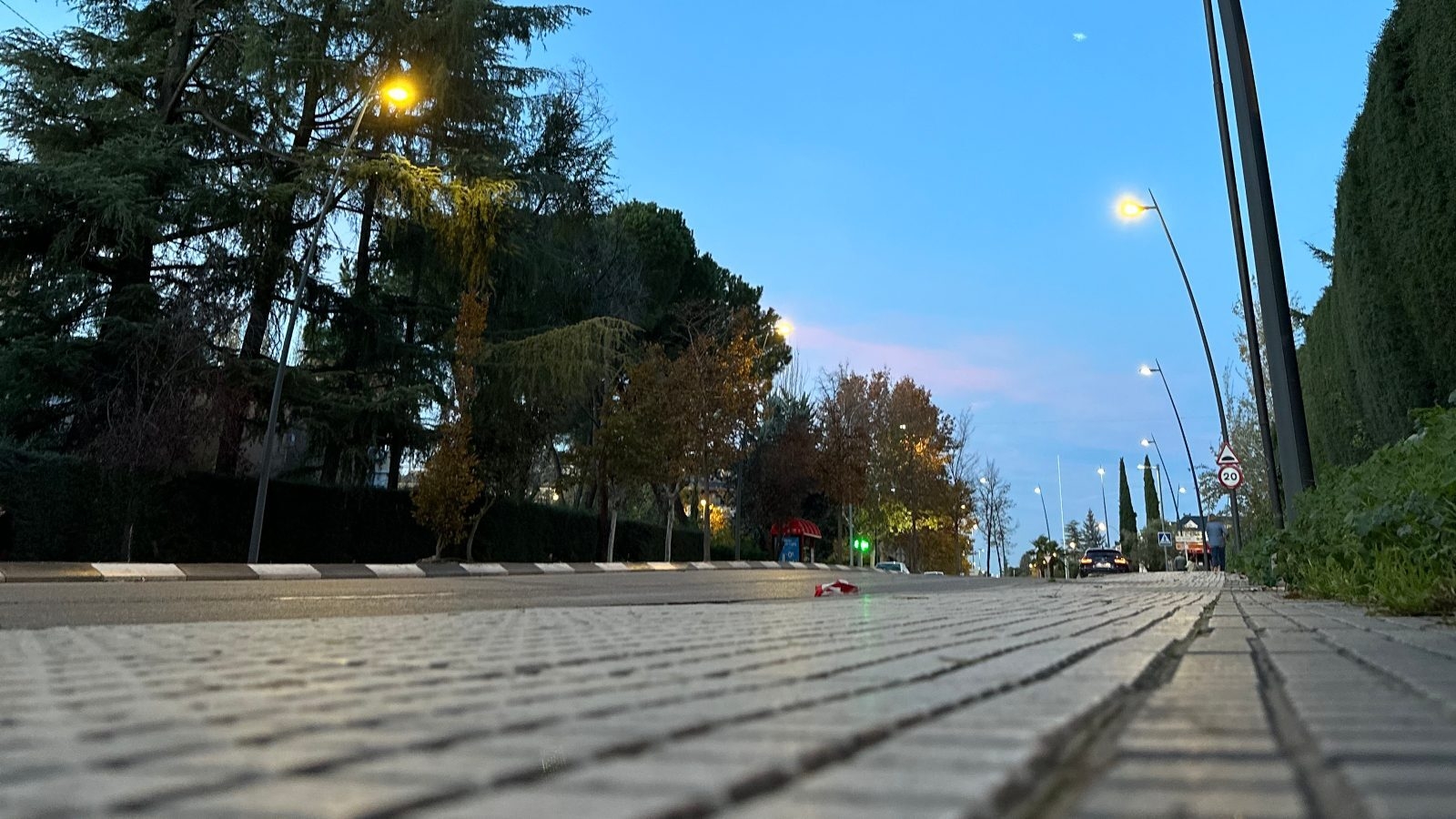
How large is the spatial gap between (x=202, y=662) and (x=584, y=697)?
3.66 feet

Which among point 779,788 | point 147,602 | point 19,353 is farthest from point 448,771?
point 19,353

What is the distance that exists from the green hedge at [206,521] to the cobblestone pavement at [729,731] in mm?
19245

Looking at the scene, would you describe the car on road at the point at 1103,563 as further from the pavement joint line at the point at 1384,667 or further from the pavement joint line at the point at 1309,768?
the pavement joint line at the point at 1309,768

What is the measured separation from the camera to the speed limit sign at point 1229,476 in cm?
1758

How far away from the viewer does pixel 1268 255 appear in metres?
9.44

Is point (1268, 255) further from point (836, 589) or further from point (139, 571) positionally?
point (139, 571)

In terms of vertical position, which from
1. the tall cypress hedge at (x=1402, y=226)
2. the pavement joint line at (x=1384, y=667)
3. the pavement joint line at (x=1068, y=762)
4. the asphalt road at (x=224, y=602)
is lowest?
the asphalt road at (x=224, y=602)

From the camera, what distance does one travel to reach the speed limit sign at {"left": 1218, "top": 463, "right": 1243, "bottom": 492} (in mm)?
17578

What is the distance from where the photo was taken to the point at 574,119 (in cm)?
2769

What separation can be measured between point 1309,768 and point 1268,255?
9.91 metres

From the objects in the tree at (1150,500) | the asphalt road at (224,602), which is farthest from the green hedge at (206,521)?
the tree at (1150,500)

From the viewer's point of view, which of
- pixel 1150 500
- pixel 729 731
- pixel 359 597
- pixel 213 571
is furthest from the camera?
pixel 1150 500

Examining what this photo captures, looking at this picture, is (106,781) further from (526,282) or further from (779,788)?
(526,282)

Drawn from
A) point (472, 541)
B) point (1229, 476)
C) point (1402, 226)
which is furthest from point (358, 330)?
point (1402, 226)
